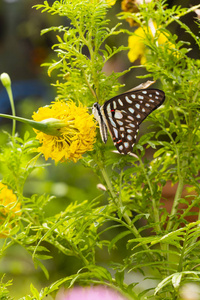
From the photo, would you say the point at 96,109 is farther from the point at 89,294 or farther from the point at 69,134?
the point at 89,294

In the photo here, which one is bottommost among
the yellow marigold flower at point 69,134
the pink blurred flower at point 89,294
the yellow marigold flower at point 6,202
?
the pink blurred flower at point 89,294

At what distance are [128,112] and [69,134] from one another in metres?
0.07

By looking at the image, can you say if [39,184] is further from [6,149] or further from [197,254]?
[197,254]

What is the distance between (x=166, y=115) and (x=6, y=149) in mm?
184

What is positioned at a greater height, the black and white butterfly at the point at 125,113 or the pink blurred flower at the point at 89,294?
the black and white butterfly at the point at 125,113

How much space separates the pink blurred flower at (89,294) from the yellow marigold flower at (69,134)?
0.16 metres

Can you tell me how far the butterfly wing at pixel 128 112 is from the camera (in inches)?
17.2

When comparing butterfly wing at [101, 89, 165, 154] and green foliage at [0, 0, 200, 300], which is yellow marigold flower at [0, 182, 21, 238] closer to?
green foliage at [0, 0, 200, 300]

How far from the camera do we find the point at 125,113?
47cm

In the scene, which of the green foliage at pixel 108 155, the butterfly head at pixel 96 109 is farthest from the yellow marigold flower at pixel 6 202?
the butterfly head at pixel 96 109

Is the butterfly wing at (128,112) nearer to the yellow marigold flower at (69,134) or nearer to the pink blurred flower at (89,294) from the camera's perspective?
the yellow marigold flower at (69,134)

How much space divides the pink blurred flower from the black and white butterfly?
16 cm

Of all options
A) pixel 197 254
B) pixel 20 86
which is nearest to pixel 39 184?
pixel 197 254

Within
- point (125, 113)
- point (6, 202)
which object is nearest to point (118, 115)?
point (125, 113)
